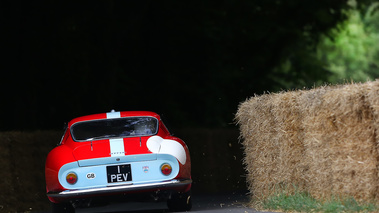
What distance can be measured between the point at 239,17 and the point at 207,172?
11.0 m

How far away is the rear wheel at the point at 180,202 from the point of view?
1265cm

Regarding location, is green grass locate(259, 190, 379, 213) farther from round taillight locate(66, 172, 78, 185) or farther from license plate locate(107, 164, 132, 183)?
round taillight locate(66, 172, 78, 185)

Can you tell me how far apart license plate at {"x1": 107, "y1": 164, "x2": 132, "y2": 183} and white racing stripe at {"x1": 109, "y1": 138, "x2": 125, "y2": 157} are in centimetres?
18

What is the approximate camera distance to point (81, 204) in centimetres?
1206

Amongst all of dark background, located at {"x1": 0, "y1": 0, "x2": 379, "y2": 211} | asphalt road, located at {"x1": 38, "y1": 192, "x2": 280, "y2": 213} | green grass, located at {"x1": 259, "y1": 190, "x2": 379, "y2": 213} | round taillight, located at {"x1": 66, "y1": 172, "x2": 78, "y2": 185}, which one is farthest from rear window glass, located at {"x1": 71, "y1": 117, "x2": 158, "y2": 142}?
dark background, located at {"x1": 0, "y1": 0, "x2": 379, "y2": 211}

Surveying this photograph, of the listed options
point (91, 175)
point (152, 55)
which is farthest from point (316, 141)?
point (152, 55)

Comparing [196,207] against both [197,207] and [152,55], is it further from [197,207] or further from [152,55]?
[152,55]

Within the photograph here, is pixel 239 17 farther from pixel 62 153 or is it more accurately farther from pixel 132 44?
pixel 62 153

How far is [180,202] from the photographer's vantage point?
42.0ft

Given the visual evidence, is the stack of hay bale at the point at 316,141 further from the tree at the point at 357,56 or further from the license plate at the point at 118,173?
the tree at the point at 357,56

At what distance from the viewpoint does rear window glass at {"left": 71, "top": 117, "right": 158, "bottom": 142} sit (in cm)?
1266

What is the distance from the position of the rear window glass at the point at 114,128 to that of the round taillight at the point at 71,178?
887 millimetres

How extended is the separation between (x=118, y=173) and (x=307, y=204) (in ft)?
8.60

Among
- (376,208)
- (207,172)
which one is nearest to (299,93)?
(376,208)
